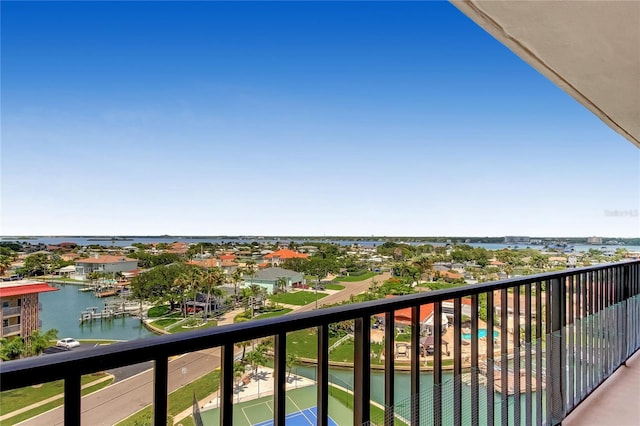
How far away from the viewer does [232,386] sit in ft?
2.89

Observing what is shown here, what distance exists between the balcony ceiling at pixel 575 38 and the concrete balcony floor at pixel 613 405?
185cm

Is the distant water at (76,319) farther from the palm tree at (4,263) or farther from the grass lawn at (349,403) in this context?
the grass lawn at (349,403)

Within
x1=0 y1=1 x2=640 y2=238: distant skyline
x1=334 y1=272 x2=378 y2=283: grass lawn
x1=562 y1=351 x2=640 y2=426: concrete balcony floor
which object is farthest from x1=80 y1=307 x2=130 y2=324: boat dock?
x1=562 y1=351 x2=640 y2=426: concrete balcony floor

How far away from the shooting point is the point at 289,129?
15.4 metres

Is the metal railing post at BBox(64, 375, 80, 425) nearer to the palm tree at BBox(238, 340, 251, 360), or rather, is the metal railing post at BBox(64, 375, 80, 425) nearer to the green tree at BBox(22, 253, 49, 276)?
the palm tree at BBox(238, 340, 251, 360)

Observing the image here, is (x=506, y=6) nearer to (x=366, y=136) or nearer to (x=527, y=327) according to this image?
(x=527, y=327)

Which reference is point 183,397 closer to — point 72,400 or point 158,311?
point 72,400

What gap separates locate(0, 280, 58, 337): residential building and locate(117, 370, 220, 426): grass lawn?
170 cm

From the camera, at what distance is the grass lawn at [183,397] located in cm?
79

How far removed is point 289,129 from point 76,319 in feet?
42.4

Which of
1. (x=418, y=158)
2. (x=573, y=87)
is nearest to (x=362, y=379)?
(x=573, y=87)

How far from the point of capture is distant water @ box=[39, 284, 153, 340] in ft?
8.96

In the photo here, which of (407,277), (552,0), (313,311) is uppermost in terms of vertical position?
(552,0)

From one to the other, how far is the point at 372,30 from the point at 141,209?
25.9 ft
